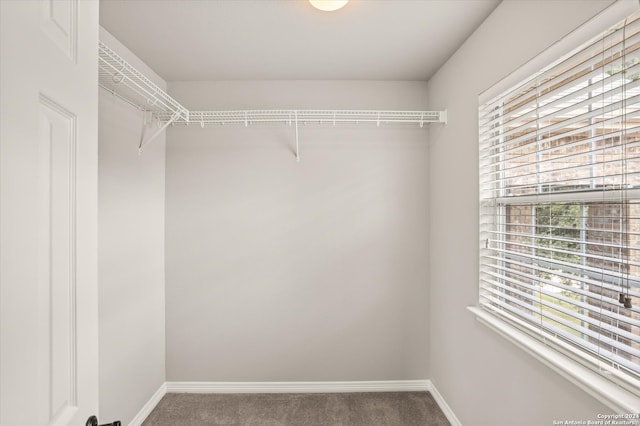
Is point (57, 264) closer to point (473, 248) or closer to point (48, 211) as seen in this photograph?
point (48, 211)

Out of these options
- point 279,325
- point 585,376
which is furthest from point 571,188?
point 279,325

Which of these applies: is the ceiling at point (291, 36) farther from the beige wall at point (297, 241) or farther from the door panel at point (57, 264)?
the door panel at point (57, 264)

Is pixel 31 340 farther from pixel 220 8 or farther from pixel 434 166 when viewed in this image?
pixel 434 166

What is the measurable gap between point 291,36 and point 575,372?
6.91ft

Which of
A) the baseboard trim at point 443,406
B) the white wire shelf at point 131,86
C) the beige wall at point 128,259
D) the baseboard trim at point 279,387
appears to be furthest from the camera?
the baseboard trim at point 279,387

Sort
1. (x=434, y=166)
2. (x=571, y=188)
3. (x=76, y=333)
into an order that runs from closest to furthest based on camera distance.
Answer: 1. (x=76, y=333)
2. (x=571, y=188)
3. (x=434, y=166)

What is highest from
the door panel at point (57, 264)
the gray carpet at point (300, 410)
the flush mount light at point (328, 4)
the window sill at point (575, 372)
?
the flush mount light at point (328, 4)

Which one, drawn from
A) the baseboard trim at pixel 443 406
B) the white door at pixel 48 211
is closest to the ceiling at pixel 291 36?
the white door at pixel 48 211

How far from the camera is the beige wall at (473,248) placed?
51.1 inches

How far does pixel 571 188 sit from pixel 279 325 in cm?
212

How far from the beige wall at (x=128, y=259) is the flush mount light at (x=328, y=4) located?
1267 mm

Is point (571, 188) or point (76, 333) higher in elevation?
point (571, 188)

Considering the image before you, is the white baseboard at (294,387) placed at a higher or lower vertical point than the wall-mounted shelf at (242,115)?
lower

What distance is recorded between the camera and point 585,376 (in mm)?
1116
